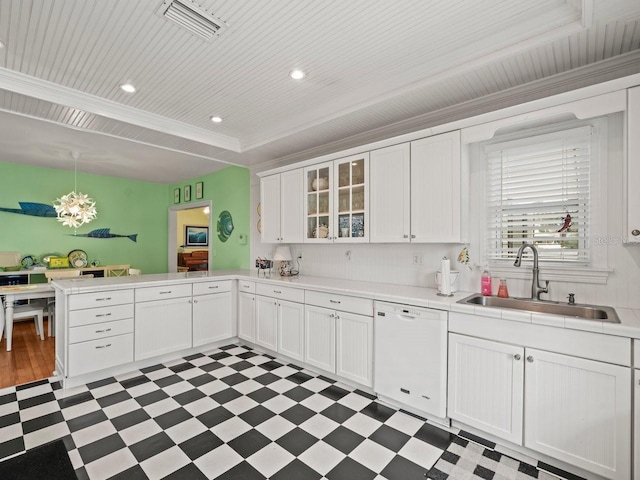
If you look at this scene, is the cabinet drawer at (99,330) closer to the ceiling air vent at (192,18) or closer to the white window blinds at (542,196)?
the ceiling air vent at (192,18)

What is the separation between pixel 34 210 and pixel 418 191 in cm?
635

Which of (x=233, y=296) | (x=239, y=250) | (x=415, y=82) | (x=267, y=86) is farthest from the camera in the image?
(x=239, y=250)

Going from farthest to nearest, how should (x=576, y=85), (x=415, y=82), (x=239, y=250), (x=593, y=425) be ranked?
(x=239, y=250), (x=415, y=82), (x=576, y=85), (x=593, y=425)

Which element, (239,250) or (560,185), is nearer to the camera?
(560,185)

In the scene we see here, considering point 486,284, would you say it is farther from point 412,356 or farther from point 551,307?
point 412,356

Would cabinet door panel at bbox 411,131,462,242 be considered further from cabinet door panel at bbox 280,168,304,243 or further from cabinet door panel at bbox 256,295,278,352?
cabinet door panel at bbox 256,295,278,352

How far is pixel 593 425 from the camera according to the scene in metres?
1.77

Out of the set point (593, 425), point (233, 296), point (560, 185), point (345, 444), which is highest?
point (560, 185)

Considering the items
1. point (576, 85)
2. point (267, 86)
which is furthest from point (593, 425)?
point (267, 86)

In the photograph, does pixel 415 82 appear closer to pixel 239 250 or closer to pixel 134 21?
pixel 134 21

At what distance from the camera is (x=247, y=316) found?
402 cm

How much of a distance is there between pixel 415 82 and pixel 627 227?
1.69 metres

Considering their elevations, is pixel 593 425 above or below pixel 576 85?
below

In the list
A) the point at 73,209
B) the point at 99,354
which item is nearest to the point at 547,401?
the point at 99,354
